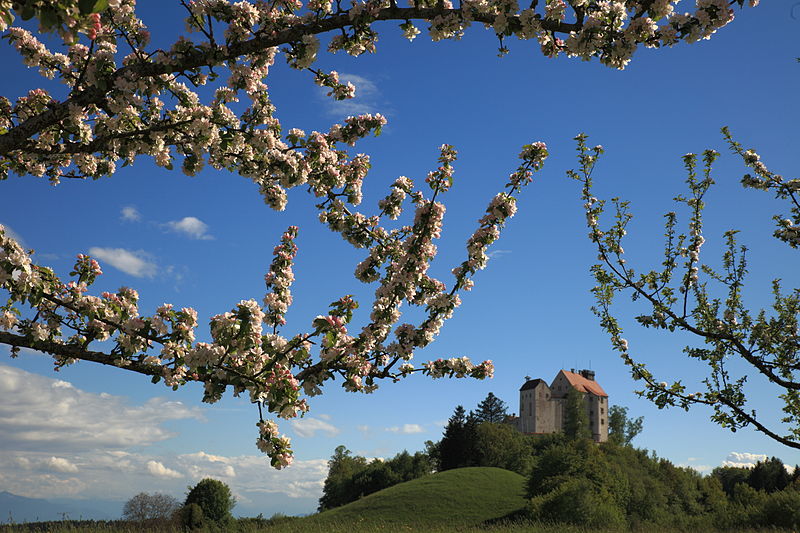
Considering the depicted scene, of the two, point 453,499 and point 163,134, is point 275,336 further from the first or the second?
point 453,499

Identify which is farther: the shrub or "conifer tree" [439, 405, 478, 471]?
"conifer tree" [439, 405, 478, 471]

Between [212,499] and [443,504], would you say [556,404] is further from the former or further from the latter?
[212,499]

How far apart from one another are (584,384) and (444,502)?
63.4 m

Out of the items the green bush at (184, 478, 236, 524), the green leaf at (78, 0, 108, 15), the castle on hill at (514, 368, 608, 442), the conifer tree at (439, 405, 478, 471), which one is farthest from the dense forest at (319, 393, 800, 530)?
the green leaf at (78, 0, 108, 15)

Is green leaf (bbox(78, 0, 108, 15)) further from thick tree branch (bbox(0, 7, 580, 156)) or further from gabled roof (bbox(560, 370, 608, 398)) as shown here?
gabled roof (bbox(560, 370, 608, 398))

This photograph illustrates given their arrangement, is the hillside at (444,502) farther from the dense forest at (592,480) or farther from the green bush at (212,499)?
the green bush at (212,499)

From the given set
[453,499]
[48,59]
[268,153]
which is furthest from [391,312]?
[453,499]

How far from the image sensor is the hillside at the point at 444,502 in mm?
30917

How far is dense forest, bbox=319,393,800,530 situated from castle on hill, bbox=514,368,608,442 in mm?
8169

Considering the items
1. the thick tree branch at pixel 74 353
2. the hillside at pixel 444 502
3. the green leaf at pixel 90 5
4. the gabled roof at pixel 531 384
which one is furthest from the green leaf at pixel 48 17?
the gabled roof at pixel 531 384

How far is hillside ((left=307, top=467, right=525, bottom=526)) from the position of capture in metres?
30.9

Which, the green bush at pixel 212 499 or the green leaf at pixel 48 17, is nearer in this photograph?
the green leaf at pixel 48 17

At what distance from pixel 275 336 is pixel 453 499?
3091cm

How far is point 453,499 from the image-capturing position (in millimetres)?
33844
